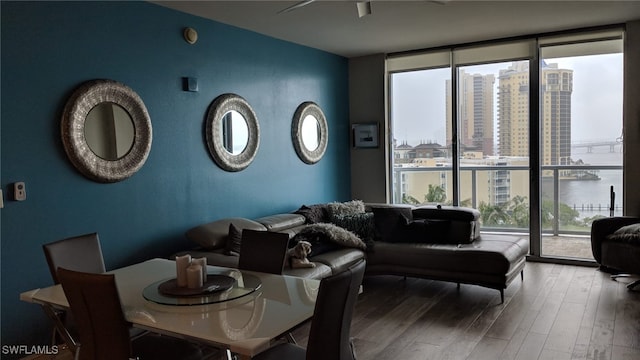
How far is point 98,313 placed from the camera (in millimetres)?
1944

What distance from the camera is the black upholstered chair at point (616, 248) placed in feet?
14.2

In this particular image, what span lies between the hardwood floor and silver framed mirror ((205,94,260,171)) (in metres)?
1.78

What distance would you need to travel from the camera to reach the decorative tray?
227 centimetres

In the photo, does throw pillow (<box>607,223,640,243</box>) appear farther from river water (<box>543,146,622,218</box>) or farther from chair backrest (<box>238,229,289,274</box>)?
chair backrest (<box>238,229,289,274</box>)

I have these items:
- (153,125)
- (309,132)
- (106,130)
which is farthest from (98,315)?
(309,132)

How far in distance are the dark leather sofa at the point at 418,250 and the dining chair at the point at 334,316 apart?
1.75 m

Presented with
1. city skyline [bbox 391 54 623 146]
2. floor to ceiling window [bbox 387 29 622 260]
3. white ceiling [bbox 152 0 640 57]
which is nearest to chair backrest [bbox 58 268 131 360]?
white ceiling [bbox 152 0 640 57]

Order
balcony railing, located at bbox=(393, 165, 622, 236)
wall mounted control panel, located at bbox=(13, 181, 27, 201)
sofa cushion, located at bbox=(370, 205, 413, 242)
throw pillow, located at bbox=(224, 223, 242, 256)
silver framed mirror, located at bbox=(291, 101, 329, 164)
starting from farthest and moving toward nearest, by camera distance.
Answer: silver framed mirror, located at bbox=(291, 101, 329, 164)
balcony railing, located at bbox=(393, 165, 622, 236)
sofa cushion, located at bbox=(370, 205, 413, 242)
throw pillow, located at bbox=(224, 223, 242, 256)
wall mounted control panel, located at bbox=(13, 181, 27, 201)

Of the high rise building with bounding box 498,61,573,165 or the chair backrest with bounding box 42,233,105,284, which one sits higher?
the high rise building with bounding box 498,61,573,165

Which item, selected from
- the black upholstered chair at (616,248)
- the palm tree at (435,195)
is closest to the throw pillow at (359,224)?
the palm tree at (435,195)

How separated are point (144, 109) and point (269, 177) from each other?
1.75 meters

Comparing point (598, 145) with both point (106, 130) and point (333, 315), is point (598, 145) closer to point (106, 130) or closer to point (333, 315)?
point (333, 315)

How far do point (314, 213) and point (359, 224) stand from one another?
0.53m

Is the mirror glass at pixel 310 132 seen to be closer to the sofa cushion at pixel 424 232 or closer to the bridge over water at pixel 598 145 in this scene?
the sofa cushion at pixel 424 232
